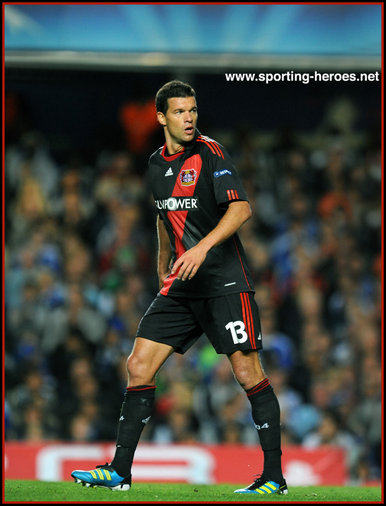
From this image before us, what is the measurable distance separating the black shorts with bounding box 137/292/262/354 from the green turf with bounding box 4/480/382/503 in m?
0.88

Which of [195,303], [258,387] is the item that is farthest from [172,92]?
[258,387]

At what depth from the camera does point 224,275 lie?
18.2 ft

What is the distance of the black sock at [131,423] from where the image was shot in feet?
17.9

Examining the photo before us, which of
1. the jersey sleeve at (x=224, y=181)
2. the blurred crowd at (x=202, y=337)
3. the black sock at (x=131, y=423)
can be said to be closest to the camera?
the jersey sleeve at (x=224, y=181)

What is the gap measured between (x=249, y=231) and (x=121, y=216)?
179cm

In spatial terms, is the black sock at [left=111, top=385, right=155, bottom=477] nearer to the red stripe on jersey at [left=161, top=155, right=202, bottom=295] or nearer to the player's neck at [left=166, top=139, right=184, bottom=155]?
the red stripe on jersey at [left=161, top=155, right=202, bottom=295]

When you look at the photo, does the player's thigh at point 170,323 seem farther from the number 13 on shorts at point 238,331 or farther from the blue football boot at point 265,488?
the blue football boot at point 265,488

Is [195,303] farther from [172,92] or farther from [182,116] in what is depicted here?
[172,92]

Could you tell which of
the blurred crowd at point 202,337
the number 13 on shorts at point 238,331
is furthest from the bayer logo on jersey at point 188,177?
the blurred crowd at point 202,337

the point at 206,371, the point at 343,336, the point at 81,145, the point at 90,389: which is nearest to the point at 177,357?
the point at 206,371

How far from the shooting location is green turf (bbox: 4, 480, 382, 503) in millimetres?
5098

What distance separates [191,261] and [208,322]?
0.60 metres

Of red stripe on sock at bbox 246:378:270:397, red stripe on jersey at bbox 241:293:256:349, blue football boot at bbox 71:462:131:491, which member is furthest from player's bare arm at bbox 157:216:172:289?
blue football boot at bbox 71:462:131:491

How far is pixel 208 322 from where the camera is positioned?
18.3ft
